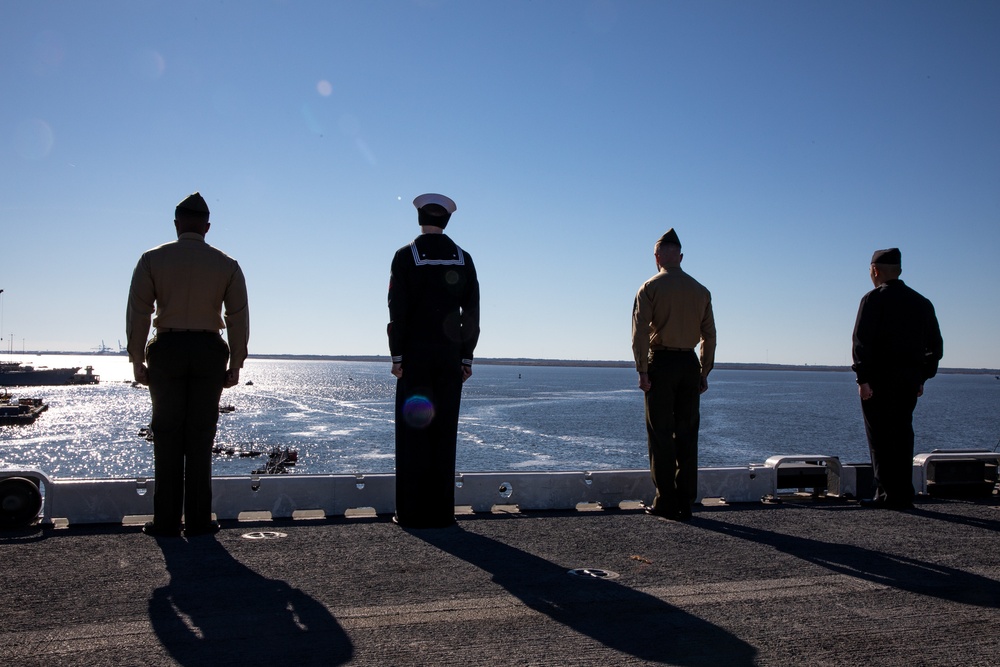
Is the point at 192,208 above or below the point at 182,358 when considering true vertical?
above

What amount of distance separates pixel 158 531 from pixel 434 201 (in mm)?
3035

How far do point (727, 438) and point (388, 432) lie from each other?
30.8 metres

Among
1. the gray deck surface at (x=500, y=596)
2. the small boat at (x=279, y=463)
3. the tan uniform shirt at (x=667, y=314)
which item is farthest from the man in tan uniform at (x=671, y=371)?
the small boat at (x=279, y=463)

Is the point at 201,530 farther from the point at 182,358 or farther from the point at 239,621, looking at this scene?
the point at 239,621

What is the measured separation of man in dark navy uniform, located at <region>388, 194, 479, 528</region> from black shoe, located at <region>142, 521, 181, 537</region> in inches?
59.2

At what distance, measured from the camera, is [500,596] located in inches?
150

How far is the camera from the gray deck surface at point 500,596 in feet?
10.0

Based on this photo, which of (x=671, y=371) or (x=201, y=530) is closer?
(x=201, y=530)

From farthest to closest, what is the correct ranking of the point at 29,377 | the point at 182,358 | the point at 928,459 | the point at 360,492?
the point at 29,377 < the point at 928,459 < the point at 360,492 < the point at 182,358

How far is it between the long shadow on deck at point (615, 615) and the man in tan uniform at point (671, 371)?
6.87 feet

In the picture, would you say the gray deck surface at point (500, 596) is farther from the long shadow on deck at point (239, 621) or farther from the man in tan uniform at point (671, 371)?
the man in tan uniform at point (671, 371)

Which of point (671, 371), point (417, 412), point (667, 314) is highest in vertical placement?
point (667, 314)

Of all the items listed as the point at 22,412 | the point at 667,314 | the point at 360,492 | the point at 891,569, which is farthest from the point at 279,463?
the point at 22,412

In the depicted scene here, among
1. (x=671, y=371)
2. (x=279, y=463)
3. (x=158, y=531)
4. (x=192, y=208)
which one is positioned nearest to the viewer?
(x=158, y=531)
